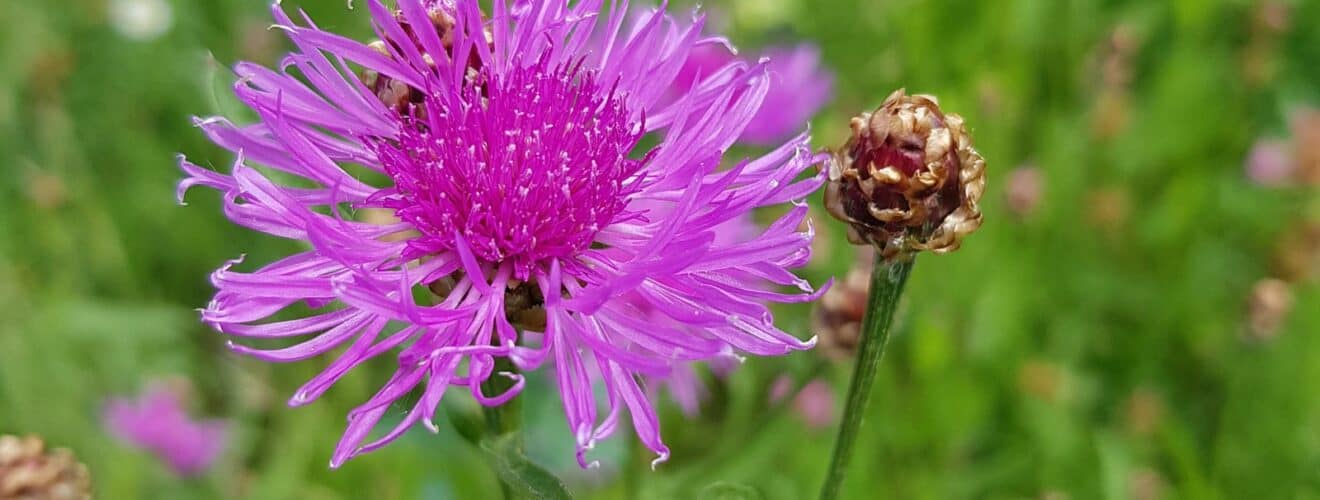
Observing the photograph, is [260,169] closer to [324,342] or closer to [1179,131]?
[324,342]

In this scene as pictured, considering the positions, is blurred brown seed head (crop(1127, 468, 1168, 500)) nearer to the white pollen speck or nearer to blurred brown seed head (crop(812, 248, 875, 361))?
blurred brown seed head (crop(812, 248, 875, 361))

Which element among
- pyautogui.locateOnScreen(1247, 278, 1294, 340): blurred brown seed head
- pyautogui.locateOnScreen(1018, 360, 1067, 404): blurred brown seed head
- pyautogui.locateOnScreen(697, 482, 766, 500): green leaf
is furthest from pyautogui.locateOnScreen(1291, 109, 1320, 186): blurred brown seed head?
pyautogui.locateOnScreen(697, 482, 766, 500): green leaf

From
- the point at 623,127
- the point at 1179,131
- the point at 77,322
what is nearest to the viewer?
the point at 623,127

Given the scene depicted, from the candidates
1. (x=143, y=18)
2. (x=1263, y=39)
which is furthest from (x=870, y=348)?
(x=143, y=18)

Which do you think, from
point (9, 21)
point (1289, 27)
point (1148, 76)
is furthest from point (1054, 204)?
point (9, 21)

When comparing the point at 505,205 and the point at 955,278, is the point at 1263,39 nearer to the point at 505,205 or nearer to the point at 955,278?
the point at 955,278

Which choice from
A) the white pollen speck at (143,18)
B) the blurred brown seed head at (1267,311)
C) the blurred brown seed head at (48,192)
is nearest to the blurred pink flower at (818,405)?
the blurred brown seed head at (1267,311)
